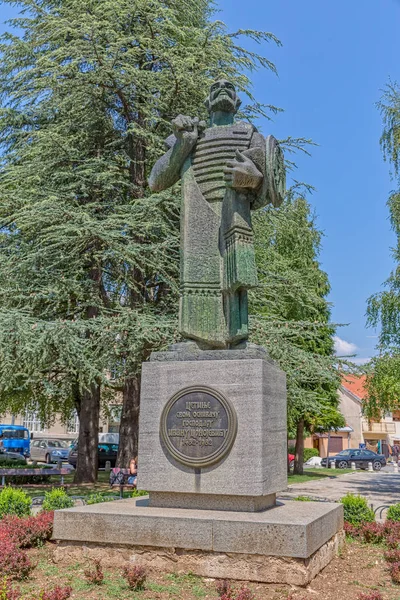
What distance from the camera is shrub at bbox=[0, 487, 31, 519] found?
7781 mm

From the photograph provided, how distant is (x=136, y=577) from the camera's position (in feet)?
15.7

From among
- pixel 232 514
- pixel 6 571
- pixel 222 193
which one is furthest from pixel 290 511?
pixel 222 193

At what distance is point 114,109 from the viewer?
666 inches

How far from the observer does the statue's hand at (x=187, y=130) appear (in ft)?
22.2

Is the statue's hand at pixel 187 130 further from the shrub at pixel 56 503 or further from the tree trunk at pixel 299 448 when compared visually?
the tree trunk at pixel 299 448

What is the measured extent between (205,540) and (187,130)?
425cm

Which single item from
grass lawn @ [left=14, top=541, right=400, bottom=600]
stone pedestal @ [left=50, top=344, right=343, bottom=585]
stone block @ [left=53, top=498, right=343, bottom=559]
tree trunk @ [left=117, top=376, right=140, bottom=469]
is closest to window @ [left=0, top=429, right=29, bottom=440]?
tree trunk @ [left=117, top=376, right=140, bottom=469]

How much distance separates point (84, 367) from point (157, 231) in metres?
3.80

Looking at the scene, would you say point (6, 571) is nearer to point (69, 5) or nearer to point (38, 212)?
point (38, 212)

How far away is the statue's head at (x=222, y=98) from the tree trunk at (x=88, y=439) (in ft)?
41.1

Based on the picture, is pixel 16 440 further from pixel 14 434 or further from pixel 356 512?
pixel 356 512

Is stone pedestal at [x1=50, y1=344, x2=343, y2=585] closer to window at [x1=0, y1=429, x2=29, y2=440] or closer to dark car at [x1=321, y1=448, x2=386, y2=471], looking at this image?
dark car at [x1=321, y1=448, x2=386, y2=471]

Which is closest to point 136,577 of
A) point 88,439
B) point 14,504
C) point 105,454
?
point 14,504

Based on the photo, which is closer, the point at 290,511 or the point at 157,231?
the point at 290,511
